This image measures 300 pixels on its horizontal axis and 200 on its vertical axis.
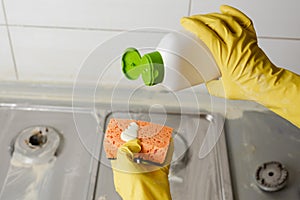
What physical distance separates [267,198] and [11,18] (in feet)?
2.19

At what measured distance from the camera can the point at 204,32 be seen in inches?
27.5

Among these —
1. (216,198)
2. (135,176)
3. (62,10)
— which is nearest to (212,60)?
(135,176)

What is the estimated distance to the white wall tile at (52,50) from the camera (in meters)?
1.10

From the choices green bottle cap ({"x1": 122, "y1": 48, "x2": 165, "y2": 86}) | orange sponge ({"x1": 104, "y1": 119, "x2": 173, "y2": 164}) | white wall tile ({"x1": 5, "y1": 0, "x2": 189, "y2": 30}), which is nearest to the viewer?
green bottle cap ({"x1": 122, "y1": 48, "x2": 165, "y2": 86})

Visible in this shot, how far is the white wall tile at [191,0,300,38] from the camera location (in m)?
1.03

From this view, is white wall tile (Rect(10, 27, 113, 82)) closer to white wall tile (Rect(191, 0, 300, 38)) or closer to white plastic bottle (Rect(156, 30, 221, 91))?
white wall tile (Rect(191, 0, 300, 38))

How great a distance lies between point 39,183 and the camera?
0.99 metres

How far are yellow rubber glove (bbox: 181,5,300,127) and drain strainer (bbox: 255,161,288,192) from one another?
1.03 feet

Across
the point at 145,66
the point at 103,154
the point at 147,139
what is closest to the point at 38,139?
Answer: the point at 103,154

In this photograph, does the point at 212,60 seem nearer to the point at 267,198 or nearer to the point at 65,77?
the point at 267,198

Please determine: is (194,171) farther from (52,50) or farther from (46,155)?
(52,50)

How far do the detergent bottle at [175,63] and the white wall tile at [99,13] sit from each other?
1.20 feet

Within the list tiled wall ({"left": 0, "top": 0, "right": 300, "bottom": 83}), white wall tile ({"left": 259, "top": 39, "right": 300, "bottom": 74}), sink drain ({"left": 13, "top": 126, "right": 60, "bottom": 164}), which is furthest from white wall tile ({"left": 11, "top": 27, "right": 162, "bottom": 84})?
white wall tile ({"left": 259, "top": 39, "right": 300, "bottom": 74})

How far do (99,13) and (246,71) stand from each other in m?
0.48
